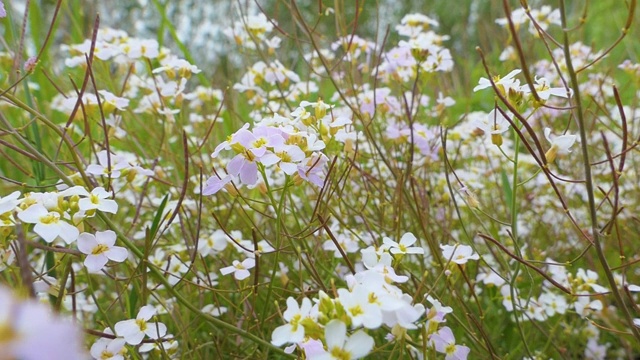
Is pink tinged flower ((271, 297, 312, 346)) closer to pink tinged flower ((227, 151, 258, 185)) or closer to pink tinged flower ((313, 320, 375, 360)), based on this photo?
pink tinged flower ((313, 320, 375, 360))

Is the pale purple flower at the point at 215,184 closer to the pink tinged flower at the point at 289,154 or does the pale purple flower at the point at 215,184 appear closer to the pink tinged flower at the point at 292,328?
the pink tinged flower at the point at 289,154

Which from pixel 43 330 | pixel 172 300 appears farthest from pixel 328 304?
pixel 172 300

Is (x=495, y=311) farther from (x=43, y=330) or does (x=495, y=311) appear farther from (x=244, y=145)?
(x=43, y=330)

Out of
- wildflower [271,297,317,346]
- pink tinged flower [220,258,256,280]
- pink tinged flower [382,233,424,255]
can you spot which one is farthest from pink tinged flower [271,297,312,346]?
pink tinged flower [220,258,256,280]

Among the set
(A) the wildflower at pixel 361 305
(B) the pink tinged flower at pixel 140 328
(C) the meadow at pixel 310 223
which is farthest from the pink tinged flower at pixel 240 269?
(A) the wildflower at pixel 361 305

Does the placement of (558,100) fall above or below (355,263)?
above

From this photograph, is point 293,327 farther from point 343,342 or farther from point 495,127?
point 495,127
